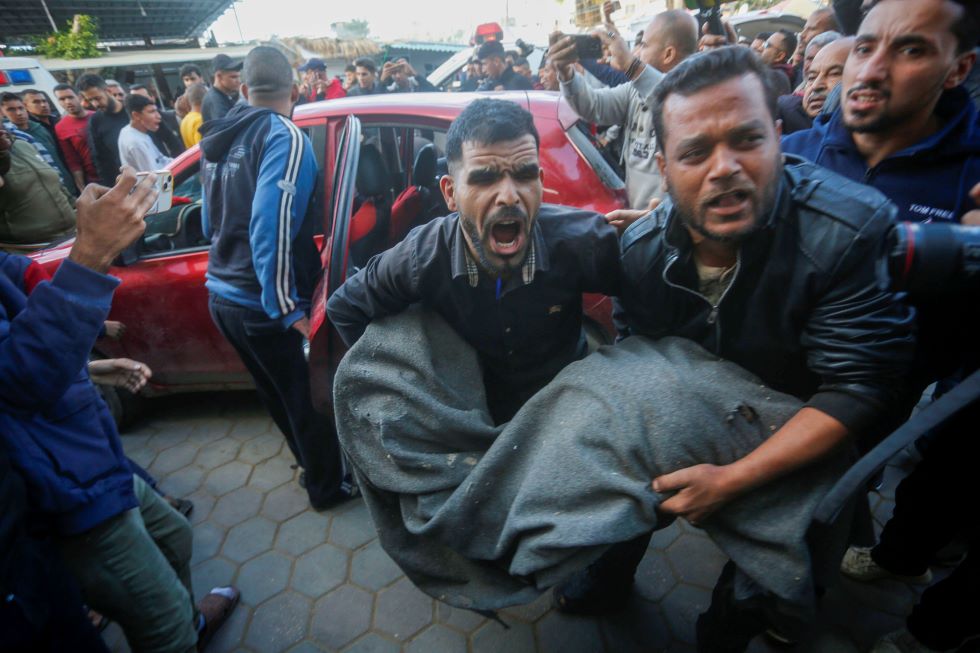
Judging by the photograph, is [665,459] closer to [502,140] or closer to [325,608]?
[502,140]

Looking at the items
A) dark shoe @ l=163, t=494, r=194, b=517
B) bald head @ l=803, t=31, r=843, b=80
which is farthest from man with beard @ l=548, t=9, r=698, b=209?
dark shoe @ l=163, t=494, r=194, b=517

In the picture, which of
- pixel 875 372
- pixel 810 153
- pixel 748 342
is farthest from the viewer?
pixel 810 153

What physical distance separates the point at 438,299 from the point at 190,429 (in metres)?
2.99

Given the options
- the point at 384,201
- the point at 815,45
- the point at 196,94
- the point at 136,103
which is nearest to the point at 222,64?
the point at 136,103

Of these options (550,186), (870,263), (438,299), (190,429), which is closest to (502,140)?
(438,299)

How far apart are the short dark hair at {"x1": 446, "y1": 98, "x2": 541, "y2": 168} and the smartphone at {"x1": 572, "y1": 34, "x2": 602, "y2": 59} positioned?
4.96 feet

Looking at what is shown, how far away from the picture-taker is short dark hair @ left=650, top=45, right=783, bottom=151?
4.21 feet

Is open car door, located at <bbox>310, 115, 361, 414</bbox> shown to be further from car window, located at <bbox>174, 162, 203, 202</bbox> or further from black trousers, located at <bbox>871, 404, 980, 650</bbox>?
black trousers, located at <bbox>871, 404, 980, 650</bbox>

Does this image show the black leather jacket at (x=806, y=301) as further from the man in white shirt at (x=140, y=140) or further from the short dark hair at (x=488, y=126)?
the man in white shirt at (x=140, y=140)

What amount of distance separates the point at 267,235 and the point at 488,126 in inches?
Result: 44.6

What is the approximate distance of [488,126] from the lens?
1.62 meters

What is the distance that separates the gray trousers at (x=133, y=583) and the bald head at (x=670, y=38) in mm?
3622

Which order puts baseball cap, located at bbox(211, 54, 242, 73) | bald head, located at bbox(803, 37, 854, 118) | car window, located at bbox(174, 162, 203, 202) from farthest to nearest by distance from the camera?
baseball cap, located at bbox(211, 54, 242, 73) < car window, located at bbox(174, 162, 203, 202) < bald head, located at bbox(803, 37, 854, 118)

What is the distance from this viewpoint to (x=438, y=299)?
1.64 meters
